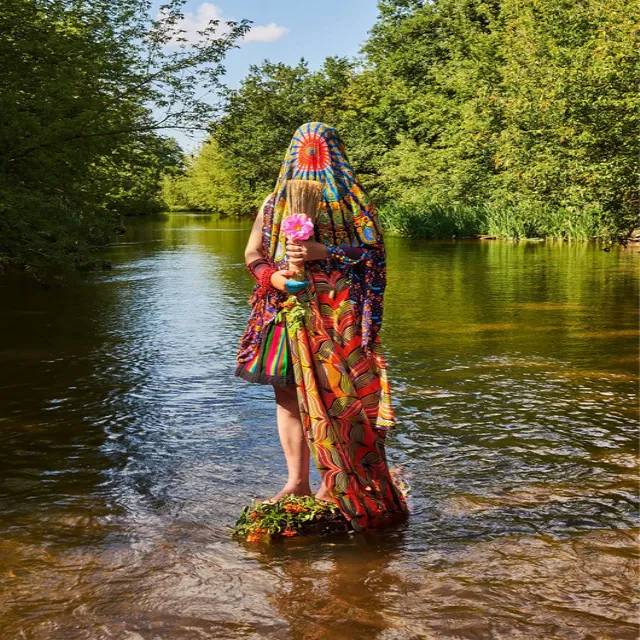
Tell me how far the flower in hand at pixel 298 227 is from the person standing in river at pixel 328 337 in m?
0.04

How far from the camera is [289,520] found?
168 inches

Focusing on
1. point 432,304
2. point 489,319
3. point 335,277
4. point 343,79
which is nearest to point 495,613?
point 335,277

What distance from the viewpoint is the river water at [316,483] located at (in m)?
3.40

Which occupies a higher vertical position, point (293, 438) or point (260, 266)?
point (260, 266)

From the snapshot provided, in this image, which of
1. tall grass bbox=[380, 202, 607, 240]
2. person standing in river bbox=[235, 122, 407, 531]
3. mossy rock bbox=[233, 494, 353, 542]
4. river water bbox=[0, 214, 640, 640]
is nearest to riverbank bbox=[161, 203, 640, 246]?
tall grass bbox=[380, 202, 607, 240]

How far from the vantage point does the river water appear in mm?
3404

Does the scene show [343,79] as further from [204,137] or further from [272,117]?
[204,137]

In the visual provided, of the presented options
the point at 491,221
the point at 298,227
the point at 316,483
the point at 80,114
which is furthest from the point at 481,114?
the point at 298,227

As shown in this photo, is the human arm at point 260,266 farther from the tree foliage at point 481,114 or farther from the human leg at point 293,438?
the tree foliage at point 481,114

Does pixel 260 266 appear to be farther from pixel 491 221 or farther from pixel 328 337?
pixel 491 221

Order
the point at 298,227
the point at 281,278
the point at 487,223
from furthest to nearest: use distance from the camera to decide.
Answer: the point at 487,223
the point at 281,278
the point at 298,227

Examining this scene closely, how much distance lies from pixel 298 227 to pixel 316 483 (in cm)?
176

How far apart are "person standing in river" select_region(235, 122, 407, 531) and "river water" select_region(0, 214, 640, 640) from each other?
13.4 inches

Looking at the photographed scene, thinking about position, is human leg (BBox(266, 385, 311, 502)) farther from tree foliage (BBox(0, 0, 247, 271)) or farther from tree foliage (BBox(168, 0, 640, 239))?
tree foliage (BBox(168, 0, 640, 239))
